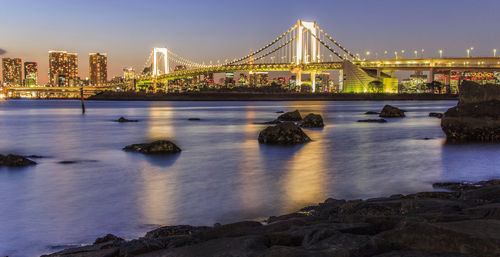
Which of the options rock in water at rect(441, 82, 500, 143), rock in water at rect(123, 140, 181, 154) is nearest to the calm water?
rock in water at rect(123, 140, 181, 154)

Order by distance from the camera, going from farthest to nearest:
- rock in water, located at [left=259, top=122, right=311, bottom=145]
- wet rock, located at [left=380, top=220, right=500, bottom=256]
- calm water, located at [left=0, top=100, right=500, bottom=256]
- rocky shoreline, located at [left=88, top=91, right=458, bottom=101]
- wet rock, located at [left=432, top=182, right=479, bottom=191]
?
rocky shoreline, located at [left=88, top=91, right=458, bottom=101] → rock in water, located at [left=259, top=122, right=311, bottom=145] → wet rock, located at [left=432, top=182, right=479, bottom=191] → calm water, located at [left=0, top=100, right=500, bottom=256] → wet rock, located at [left=380, top=220, right=500, bottom=256]

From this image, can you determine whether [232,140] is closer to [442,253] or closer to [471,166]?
[471,166]

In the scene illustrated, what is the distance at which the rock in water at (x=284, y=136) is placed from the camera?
12984mm

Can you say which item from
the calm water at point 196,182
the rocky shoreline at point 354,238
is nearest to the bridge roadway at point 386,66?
the calm water at point 196,182

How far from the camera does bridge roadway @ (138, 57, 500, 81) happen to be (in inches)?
2879

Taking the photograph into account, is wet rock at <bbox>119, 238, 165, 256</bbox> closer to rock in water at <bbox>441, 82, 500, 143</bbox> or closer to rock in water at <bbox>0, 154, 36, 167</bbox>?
rock in water at <bbox>0, 154, 36, 167</bbox>

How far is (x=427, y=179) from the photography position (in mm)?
8000

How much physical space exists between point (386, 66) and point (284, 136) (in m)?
69.7

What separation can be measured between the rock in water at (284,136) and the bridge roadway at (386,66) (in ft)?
189

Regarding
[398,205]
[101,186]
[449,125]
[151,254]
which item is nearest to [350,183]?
[398,205]

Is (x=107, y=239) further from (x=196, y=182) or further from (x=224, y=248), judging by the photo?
(x=196, y=182)

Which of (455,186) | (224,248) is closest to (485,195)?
(455,186)

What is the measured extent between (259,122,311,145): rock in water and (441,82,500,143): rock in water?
4.51 m

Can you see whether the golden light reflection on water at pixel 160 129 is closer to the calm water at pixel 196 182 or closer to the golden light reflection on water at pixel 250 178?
the calm water at pixel 196 182
